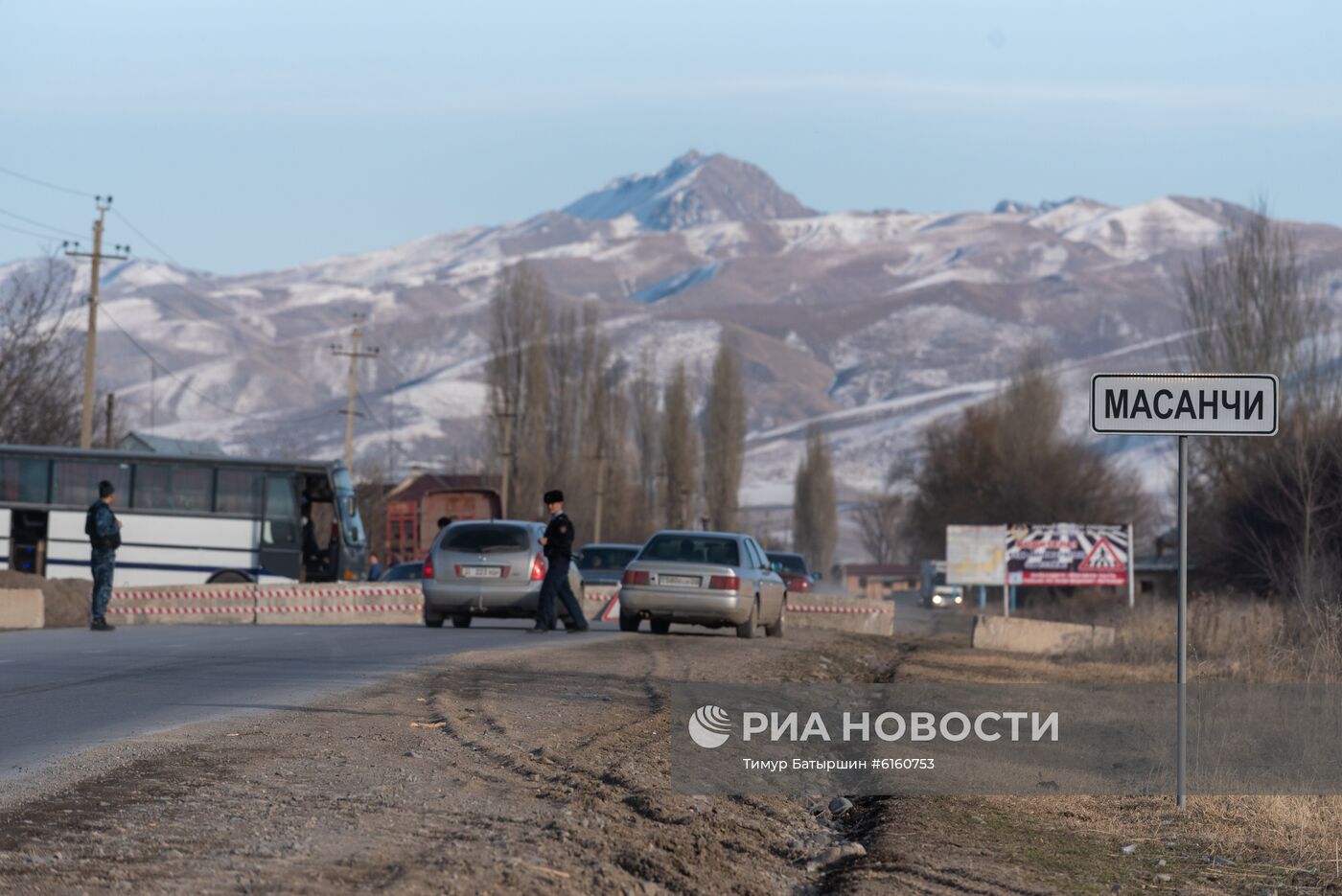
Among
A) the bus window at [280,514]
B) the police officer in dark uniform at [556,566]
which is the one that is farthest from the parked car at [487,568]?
the bus window at [280,514]

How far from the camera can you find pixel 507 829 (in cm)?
843

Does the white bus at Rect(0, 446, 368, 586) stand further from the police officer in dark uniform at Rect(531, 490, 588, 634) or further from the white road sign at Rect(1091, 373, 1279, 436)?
the white road sign at Rect(1091, 373, 1279, 436)

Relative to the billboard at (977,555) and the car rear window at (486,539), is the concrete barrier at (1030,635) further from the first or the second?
the billboard at (977,555)

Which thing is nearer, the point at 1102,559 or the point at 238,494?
the point at 238,494

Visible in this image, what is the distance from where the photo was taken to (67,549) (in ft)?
128

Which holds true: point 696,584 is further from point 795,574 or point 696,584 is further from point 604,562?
point 604,562

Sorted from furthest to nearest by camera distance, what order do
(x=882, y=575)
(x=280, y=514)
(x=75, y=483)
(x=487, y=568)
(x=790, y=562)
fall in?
(x=882, y=575)
(x=790, y=562)
(x=280, y=514)
(x=75, y=483)
(x=487, y=568)

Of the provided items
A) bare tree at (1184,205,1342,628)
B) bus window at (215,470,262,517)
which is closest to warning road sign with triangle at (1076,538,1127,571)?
bare tree at (1184,205,1342,628)

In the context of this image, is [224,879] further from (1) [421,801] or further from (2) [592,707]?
(2) [592,707]

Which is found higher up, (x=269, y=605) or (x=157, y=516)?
(x=157, y=516)

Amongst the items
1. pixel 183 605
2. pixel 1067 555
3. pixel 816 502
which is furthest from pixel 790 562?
pixel 816 502

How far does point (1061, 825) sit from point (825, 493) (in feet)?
486

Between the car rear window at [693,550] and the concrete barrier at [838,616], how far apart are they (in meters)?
10.2

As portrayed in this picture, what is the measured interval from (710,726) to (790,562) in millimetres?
28620
